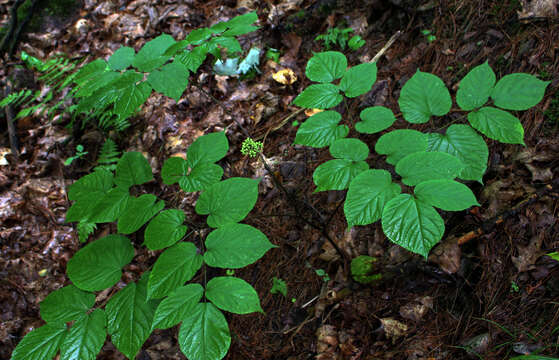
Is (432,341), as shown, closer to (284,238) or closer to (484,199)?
(484,199)

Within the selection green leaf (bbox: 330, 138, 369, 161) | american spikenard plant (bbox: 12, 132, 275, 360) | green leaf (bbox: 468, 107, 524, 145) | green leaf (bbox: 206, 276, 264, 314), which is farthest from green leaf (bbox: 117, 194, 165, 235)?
green leaf (bbox: 468, 107, 524, 145)

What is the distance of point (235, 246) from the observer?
121 cm

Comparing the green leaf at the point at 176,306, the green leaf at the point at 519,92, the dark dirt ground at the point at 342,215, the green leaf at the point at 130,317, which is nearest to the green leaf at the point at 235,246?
the green leaf at the point at 176,306

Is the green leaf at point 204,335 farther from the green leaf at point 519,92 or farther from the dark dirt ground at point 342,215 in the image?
the green leaf at point 519,92

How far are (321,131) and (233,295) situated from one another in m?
0.84

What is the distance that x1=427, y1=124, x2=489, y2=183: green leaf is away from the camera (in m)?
1.27

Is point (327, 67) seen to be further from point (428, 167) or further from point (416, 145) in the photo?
point (428, 167)

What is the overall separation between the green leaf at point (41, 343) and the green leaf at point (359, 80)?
1645 millimetres

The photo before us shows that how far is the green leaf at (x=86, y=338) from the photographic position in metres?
1.17

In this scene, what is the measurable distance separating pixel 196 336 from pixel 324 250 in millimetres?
1071

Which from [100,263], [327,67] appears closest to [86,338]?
[100,263]

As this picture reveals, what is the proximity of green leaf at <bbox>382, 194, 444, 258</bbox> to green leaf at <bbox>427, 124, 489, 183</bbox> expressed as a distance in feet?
1.07

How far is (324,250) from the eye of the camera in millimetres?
1984

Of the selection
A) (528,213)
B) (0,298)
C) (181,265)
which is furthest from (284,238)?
(0,298)
